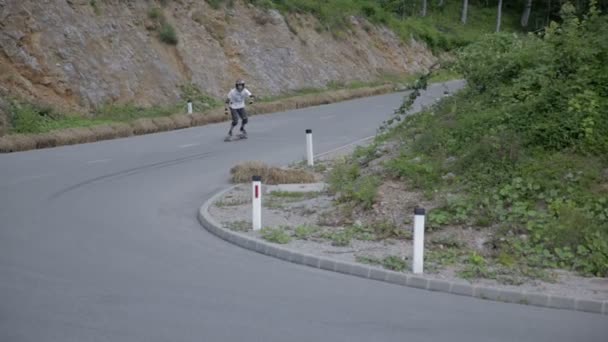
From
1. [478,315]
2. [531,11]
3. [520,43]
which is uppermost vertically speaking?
[531,11]

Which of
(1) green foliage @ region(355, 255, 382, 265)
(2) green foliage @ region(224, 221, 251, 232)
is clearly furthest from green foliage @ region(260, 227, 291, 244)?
(1) green foliage @ region(355, 255, 382, 265)

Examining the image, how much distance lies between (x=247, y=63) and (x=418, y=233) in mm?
29315

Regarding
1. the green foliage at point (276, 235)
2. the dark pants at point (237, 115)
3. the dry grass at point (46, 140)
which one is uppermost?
the dark pants at point (237, 115)

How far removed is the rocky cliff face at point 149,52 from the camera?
27.1m

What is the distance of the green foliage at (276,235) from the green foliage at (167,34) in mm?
23386

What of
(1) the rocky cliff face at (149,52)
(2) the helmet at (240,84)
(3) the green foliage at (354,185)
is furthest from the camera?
(1) the rocky cliff face at (149,52)

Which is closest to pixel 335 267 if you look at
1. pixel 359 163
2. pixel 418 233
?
pixel 418 233

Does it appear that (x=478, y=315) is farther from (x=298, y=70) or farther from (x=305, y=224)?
(x=298, y=70)

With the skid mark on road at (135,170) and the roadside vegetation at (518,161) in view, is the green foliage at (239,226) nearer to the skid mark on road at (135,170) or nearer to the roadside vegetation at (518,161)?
the roadside vegetation at (518,161)

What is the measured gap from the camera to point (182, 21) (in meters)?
35.6

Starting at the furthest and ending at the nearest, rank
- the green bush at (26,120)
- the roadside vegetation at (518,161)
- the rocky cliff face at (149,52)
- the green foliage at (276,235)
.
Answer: the rocky cliff face at (149,52) → the green bush at (26,120) → the green foliage at (276,235) → the roadside vegetation at (518,161)

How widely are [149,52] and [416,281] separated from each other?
25.1m

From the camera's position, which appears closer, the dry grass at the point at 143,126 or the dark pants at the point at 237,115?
the dark pants at the point at 237,115

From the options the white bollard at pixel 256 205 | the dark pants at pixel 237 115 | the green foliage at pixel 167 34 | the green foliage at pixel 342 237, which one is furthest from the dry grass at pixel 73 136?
the green foliage at pixel 342 237
